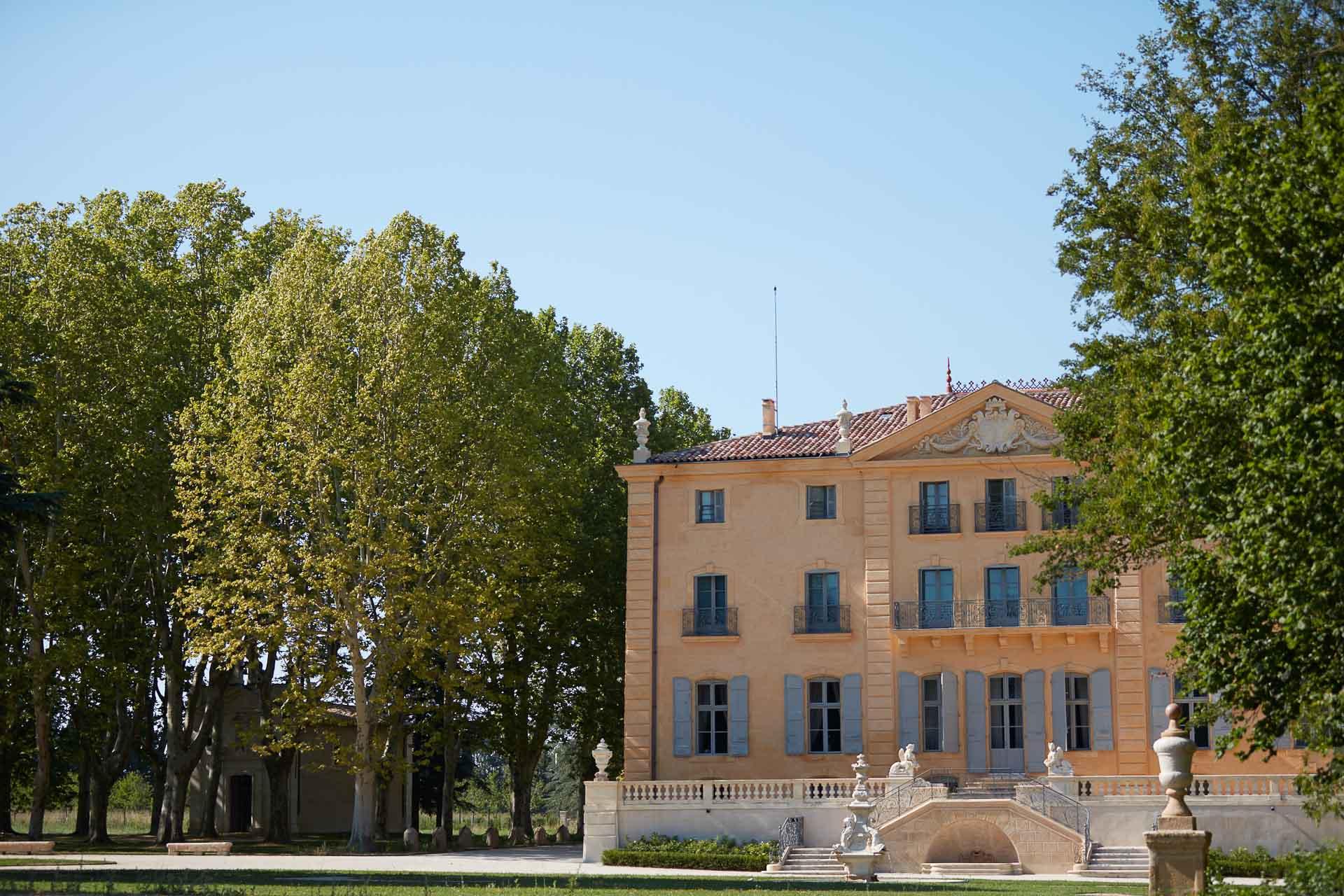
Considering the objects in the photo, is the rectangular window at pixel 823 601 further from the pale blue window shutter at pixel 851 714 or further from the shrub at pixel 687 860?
the shrub at pixel 687 860

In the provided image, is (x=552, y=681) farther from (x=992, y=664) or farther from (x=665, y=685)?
(x=992, y=664)

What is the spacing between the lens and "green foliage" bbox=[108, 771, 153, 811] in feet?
253

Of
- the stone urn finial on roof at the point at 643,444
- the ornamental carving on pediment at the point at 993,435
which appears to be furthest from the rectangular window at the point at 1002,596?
the stone urn finial on roof at the point at 643,444

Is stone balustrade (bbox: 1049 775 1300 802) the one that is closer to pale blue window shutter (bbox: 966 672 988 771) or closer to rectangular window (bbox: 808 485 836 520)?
pale blue window shutter (bbox: 966 672 988 771)

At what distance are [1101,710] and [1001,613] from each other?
11.2 ft

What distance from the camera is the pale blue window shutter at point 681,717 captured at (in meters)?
43.0

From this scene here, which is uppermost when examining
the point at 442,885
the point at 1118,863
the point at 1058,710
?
the point at 1058,710

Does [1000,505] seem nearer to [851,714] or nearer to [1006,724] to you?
[1006,724]

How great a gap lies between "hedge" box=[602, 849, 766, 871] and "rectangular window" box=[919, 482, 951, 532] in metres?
11.3

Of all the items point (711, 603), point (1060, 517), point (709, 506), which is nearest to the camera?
point (1060, 517)

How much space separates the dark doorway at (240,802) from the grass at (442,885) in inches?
1147

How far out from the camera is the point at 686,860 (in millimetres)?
35531

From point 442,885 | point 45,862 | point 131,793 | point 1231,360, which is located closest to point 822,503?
point 442,885

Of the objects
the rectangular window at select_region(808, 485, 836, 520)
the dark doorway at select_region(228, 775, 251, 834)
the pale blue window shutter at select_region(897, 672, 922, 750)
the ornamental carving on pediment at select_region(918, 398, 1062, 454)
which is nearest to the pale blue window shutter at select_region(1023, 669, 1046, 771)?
the pale blue window shutter at select_region(897, 672, 922, 750)
